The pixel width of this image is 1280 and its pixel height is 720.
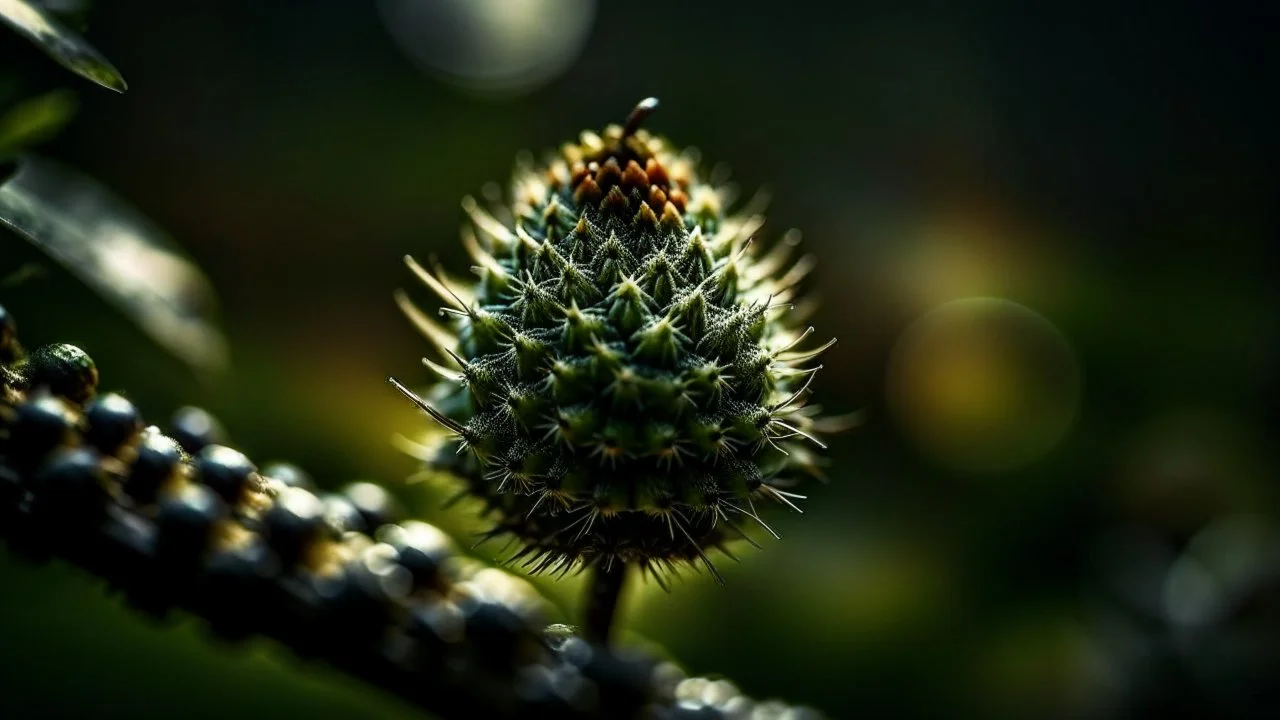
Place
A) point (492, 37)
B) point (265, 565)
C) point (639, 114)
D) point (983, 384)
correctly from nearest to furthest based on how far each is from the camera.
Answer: point (265, 565) → point (639, 114) → point (983, 384) → point (492, 37)

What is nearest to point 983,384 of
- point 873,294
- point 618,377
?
point 873,294

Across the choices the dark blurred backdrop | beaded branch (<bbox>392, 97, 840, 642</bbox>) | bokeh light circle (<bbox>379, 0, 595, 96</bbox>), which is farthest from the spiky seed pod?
bokeh light circle (<bbox>379, 0, 595, 96</bbox>)

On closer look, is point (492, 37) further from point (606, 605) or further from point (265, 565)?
point (265, 565)

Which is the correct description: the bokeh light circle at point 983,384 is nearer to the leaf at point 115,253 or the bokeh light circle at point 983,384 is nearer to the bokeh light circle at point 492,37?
the bokeh light circle at point 492,37

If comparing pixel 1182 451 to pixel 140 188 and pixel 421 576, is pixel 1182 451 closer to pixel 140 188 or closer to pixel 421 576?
pixel 421 576

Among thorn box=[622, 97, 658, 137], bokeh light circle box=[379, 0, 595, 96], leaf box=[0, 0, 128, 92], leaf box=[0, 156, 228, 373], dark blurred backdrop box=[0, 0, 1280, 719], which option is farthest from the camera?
bokeh light circle box=[379, 0, 595, 96]

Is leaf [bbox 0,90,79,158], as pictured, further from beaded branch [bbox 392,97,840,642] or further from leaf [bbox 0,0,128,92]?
beaded branch [bbox 392,97,840,642]

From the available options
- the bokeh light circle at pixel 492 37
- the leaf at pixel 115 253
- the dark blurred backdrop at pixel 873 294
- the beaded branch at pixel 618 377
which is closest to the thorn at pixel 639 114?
the beaded branch at pixel 618 377
